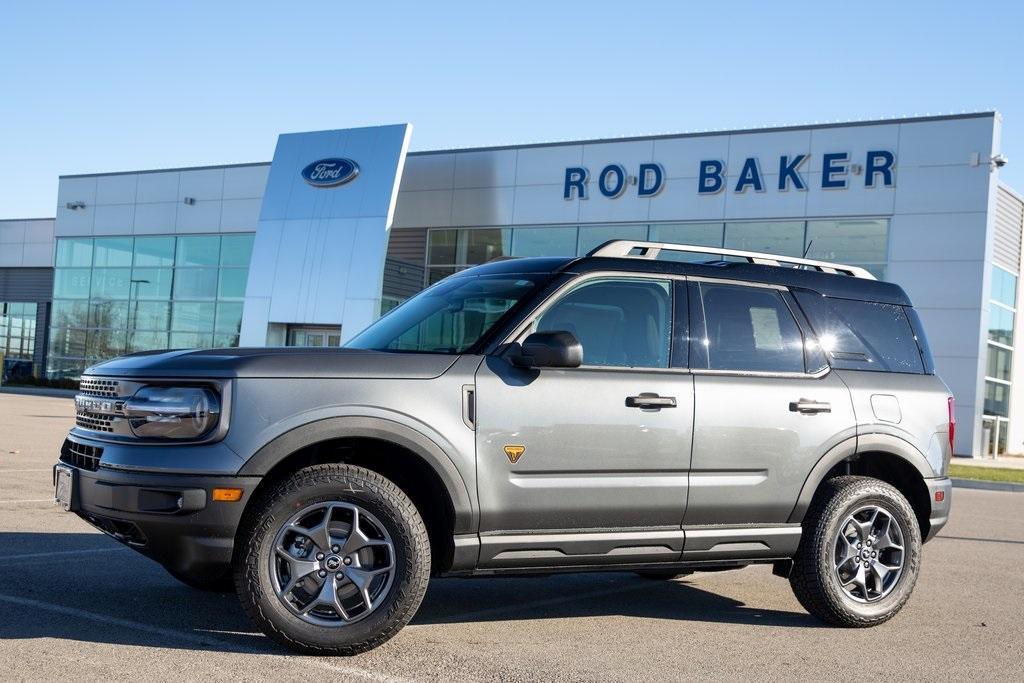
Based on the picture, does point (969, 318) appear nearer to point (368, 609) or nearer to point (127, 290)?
point (368, 609)

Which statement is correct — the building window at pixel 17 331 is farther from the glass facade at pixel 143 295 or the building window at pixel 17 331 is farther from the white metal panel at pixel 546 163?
the white metal panel at pixel 546 163

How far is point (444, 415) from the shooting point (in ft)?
17.3

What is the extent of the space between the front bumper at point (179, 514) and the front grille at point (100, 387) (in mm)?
416

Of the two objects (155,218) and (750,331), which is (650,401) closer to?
(750,331)

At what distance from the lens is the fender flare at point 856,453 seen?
6.20 metres

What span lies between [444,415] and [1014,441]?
1148 inches

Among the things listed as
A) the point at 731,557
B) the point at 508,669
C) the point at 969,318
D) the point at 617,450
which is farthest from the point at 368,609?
the point at 969,318

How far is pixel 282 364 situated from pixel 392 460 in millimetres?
784

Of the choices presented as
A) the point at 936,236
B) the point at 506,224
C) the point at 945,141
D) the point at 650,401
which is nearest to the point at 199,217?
the point at 506,224

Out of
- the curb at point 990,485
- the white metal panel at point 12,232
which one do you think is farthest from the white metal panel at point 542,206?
the white metal panel at point 12,232

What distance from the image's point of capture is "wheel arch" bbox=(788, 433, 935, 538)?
6.23 metres

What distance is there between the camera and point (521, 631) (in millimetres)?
5781

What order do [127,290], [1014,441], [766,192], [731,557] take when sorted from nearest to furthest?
[731,557]
[766,192]
[1014,441]
[127,290]

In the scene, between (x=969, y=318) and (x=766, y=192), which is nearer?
(x=969, y=318)
